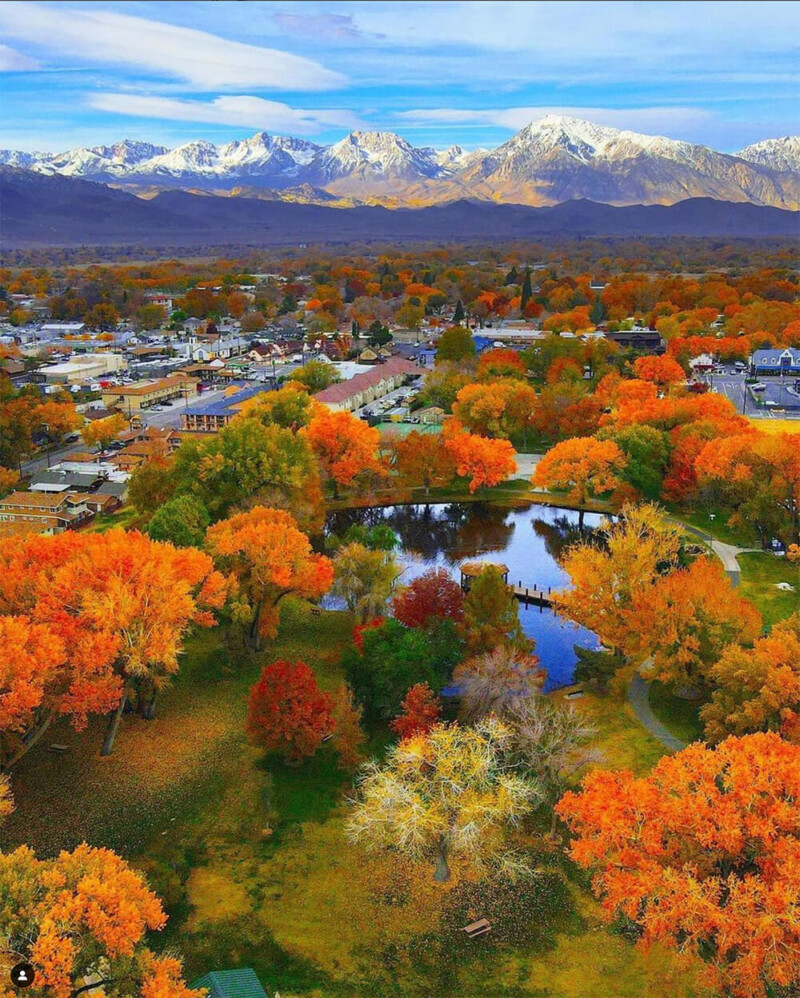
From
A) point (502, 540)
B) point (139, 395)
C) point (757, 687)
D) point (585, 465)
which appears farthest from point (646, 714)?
point (139, 395)

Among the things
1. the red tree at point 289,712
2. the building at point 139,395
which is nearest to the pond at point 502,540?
the red tree at point 289,712

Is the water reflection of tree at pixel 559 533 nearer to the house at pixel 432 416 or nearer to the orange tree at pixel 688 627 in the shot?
the orange tree at pixel 688 627

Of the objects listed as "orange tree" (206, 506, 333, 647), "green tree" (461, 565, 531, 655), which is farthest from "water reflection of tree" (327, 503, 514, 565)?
"green tree" (461, 565, 531, 655)

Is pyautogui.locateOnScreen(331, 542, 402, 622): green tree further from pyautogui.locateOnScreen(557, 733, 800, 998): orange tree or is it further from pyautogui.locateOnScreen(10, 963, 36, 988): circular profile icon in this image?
pyautogui.locateOnScreen(10, 963, 36, 988): circular profile icon

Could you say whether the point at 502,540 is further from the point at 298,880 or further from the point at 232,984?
the point at 232,984

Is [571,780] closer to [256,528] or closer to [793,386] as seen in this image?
[256,528]

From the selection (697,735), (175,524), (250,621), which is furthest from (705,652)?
(175,524)
